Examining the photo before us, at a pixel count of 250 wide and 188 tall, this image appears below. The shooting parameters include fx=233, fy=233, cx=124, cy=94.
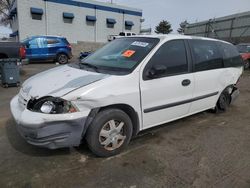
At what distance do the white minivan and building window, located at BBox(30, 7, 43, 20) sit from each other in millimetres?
21014

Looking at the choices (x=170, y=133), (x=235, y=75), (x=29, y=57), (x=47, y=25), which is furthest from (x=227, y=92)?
(x=47, y=25)

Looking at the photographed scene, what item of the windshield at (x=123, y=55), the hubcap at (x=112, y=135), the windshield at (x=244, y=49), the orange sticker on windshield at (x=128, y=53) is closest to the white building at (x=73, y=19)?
the windshield at (x=244, y=49)

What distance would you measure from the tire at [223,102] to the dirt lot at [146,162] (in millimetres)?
942

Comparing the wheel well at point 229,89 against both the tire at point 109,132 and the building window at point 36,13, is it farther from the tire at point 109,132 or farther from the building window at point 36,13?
the building window at point 36,13

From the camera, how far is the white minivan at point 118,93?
2.79m

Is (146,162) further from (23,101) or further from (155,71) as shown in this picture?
(23,101)

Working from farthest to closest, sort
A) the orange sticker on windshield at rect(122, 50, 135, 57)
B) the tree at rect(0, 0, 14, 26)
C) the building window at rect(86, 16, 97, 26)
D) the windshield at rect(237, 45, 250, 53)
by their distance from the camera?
the tree at rect(0, 0, 14, 26), the building window at rect(86, 16, 97, 26), the windshield at rect(237, 45, 250, 53), the orange sticker on windshield at rect(122, 50, 135, 57)

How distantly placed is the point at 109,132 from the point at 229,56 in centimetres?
348

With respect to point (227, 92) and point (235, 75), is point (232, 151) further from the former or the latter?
point (235, 75)

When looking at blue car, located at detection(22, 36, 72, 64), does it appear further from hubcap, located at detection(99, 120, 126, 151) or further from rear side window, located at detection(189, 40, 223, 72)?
hubcap, located at detection(99, 120, 126, 151)

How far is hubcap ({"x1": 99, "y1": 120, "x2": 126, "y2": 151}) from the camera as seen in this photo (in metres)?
3.12

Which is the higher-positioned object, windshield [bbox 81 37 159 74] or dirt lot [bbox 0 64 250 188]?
windshield [bbox 81 37 159 74]

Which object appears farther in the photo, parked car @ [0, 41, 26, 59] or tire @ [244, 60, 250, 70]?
tire @ [244, 60, 250, 70]

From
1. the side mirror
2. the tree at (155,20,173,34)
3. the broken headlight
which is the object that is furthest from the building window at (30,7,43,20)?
the tree at (155,20,173,34)
